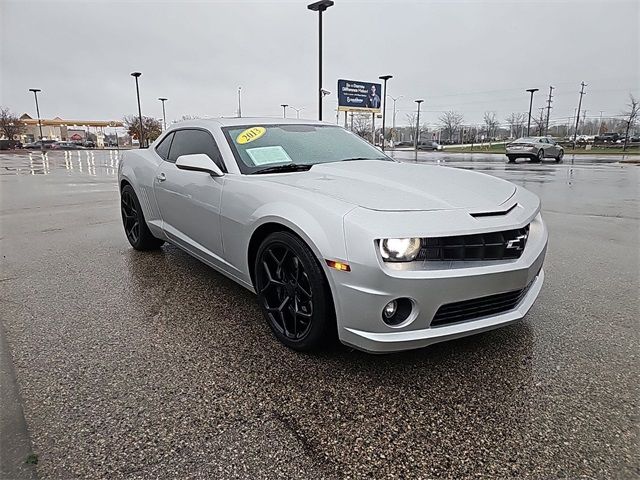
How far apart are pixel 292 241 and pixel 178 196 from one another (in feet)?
5.52

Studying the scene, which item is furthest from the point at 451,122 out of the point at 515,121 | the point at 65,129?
the point at 65,129

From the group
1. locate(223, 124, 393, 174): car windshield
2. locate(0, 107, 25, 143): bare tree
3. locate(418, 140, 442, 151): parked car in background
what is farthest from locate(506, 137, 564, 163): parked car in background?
locate(0, 107, 25, 143): bare tree

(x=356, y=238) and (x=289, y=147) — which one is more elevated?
(x=289, y=147)

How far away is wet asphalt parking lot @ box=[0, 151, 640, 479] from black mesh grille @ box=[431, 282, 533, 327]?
36 centimetres

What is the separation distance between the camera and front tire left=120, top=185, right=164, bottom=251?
4.79 meters

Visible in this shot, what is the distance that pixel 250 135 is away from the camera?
3564 millimetres

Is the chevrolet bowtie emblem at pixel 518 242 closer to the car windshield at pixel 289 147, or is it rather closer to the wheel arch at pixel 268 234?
the wheel arch at pixel 268 234

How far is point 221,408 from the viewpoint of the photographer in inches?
86.0

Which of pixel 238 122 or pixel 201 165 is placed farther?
pixel 238 122

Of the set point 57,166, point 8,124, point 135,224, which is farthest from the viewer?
point 8,124

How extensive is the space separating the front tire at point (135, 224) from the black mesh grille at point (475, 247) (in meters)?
3.46

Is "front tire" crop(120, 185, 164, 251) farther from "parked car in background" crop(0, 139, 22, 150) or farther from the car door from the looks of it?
"parked car in background" crop(0, 139, 22, 150)

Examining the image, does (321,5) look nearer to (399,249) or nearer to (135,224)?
(135,224)

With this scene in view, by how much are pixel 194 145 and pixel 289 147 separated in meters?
0.94
